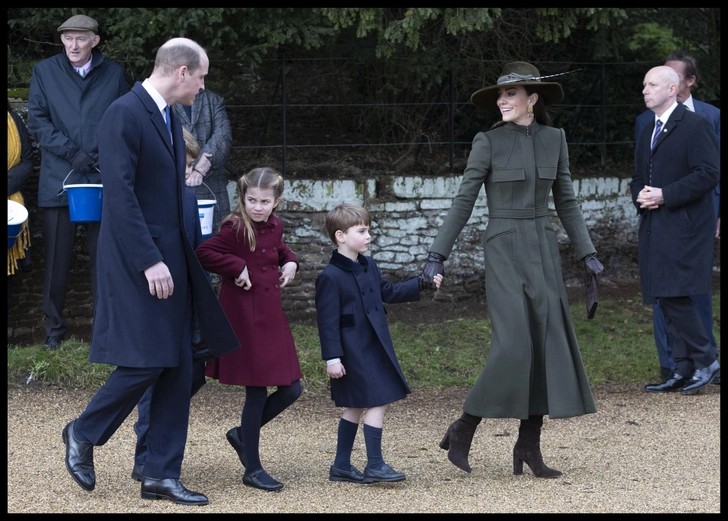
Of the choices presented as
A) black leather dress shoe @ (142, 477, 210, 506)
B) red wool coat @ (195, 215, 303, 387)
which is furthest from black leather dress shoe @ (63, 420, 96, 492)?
red wool coat @ (195, 215, 303, 387)

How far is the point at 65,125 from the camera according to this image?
7.27 metres

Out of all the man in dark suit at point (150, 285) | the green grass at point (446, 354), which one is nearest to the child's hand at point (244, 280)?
the man in dark suit at point (150, 285)

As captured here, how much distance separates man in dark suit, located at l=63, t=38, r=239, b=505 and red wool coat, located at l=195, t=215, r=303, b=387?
242mm

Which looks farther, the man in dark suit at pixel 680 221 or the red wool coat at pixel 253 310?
the man in dark suit at pixel 680 221

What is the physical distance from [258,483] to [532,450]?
138cm

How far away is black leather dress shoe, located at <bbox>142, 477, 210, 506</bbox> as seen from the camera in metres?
4.34

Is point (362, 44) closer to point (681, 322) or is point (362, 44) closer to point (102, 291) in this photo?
point (681, 322)

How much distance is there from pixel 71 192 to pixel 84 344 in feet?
4.32

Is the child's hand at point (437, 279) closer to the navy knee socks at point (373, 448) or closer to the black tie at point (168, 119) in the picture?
the navy knee socks at point (373, 448)

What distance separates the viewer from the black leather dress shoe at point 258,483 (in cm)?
460

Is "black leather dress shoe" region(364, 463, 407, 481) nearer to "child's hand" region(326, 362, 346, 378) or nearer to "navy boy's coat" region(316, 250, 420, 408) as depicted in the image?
A: "navy boy's coat" region(316, 250, 420, 408)

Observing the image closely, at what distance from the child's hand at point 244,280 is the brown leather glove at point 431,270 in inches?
33.3

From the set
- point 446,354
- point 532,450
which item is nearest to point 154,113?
point 532,450

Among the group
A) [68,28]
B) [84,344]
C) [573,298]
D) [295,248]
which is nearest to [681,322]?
[573,298]
